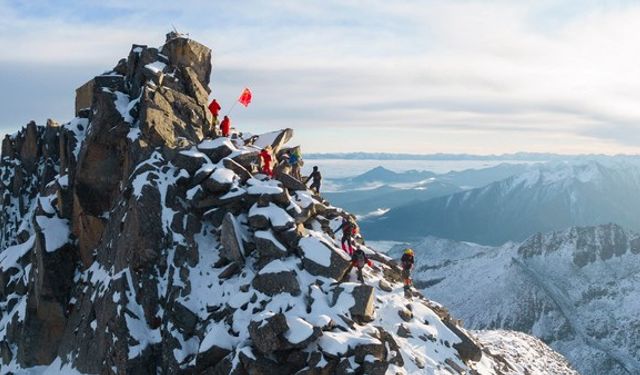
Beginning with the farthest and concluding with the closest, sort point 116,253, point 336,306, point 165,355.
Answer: point 116,253 → point 165,355 → point 336,306

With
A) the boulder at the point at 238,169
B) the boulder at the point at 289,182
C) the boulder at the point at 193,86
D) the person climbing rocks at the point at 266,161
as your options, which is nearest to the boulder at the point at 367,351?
the boulder at the point at 289,182

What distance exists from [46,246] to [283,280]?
2460 cm

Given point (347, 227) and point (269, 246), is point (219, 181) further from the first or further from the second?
point (347, 227)

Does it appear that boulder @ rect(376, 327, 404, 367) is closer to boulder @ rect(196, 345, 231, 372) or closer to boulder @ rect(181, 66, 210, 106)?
boulder @ rect(196, 345, 231, 372)

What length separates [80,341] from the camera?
3884 centimetres

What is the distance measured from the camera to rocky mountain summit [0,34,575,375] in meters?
30.7

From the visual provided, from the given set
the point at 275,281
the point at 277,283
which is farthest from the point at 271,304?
the point at 275,281

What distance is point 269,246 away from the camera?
35562 millimetres

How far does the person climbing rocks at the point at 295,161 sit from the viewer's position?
4816 centimetres

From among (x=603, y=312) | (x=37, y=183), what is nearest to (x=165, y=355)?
(x=37, y=183)

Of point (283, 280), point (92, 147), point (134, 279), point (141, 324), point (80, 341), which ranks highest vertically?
point (92, 147)

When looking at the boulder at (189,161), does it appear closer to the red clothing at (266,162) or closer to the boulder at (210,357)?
the red clothing at (266,162)

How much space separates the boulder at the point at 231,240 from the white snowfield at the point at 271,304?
28 cm

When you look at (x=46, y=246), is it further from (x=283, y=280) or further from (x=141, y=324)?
(x=283, y=280)
